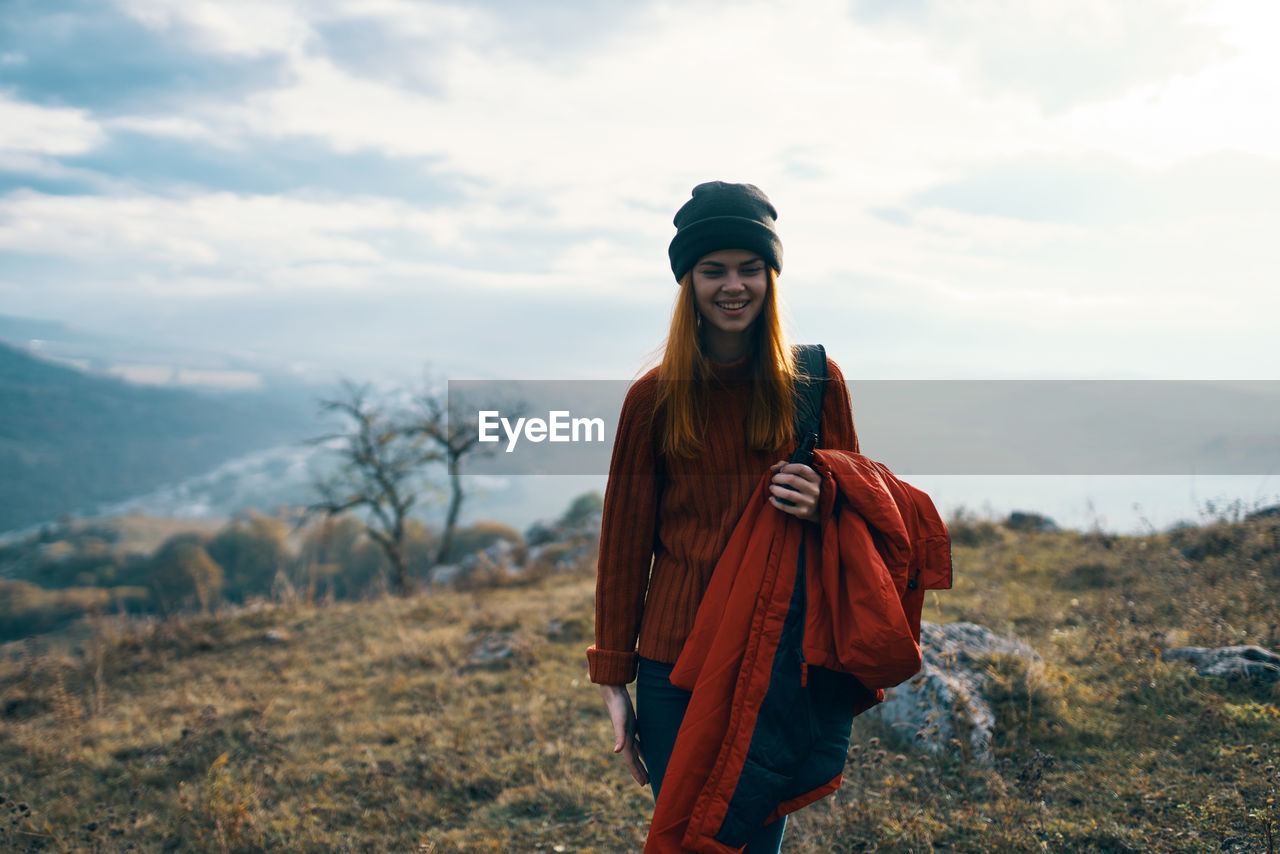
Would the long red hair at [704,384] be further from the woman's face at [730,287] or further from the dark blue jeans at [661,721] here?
the dark blue jeans at [661,721]

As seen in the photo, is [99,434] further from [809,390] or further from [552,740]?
[809,390]

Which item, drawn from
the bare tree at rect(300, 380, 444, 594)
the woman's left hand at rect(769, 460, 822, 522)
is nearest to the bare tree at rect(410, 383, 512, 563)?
the bare tree at rect(300, 380, 444, 594)

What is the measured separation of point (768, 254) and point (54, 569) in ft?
219

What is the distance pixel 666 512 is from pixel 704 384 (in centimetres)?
37

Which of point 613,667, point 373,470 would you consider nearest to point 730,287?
point 613,667

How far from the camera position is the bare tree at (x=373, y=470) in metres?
21.0

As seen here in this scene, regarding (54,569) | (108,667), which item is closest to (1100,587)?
(108,667)

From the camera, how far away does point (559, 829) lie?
363 cm

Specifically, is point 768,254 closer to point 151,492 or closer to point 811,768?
point 811,768

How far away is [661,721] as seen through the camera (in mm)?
1775

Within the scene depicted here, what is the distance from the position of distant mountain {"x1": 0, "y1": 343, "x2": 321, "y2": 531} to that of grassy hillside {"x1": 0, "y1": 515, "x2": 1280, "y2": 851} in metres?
118

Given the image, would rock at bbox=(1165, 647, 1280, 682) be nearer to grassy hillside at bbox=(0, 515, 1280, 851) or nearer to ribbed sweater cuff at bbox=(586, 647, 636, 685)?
grassy hillside at bbox=(0, 515, 1280, 851)

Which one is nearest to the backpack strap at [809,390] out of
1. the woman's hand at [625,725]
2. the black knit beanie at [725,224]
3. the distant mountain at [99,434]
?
the black knit beanie at [725,224]

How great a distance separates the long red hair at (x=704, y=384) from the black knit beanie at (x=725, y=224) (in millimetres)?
64
